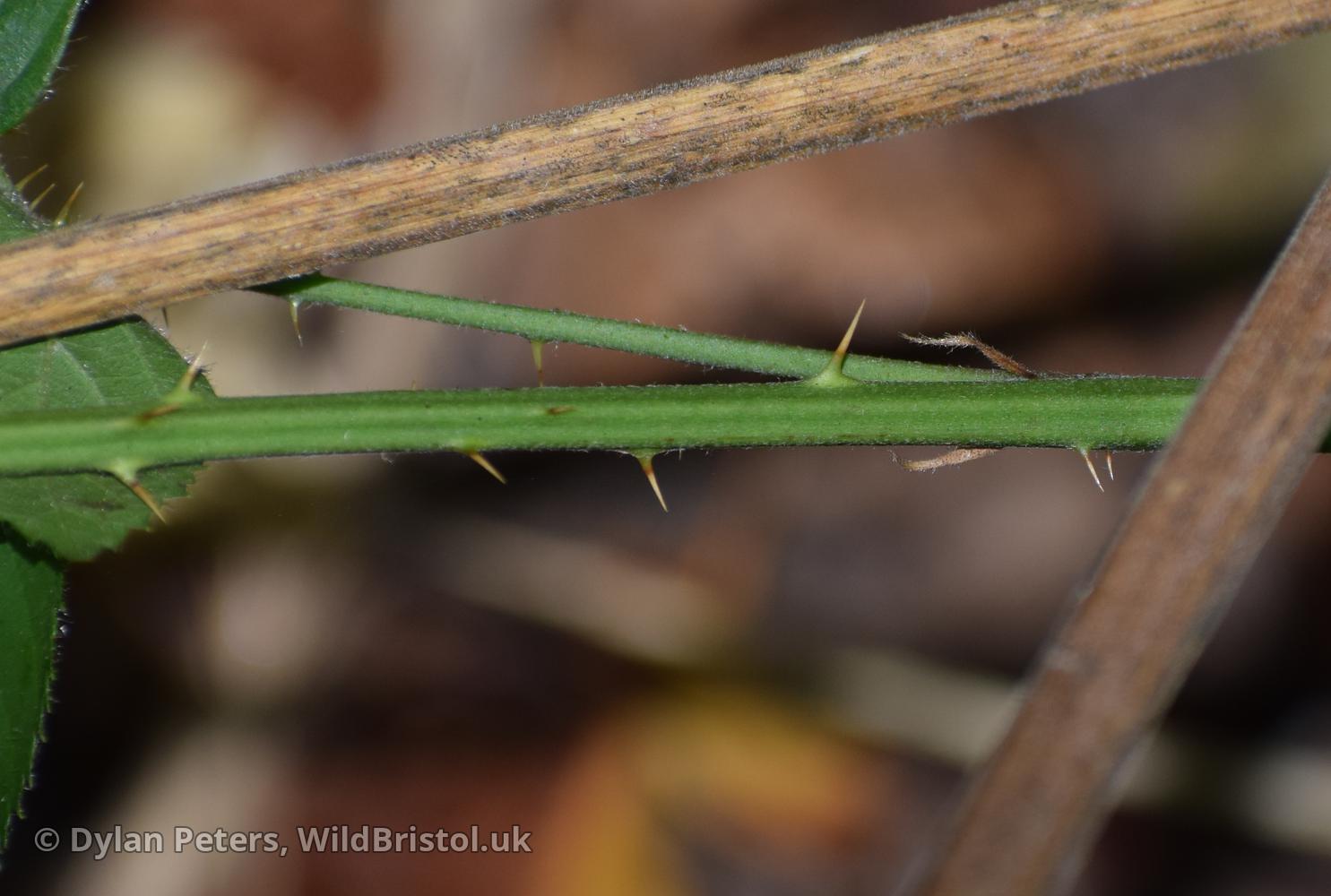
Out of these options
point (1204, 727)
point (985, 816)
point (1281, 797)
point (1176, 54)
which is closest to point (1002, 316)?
point (1204, 727)

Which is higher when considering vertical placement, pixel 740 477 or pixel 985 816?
pixel 740 477

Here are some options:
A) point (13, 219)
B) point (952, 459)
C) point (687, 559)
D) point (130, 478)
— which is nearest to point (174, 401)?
point (130, 478)

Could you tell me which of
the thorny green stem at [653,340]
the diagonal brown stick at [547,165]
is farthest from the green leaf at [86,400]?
the thorny green stem at [653,340]

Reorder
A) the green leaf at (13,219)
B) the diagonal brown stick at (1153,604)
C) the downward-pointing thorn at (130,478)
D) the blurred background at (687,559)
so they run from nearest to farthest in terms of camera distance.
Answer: the diagonal brown stick at (1153,604), the downward-pointing thorn at (130,478), the green leaf at (13,219), the blurred background at (687,559)

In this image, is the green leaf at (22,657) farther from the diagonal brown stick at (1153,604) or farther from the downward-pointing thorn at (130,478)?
the diagonal brown stick at (1153,604)

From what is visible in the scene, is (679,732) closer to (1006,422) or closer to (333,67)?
(1006,422)

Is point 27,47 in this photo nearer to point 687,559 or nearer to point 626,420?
point 626,420
